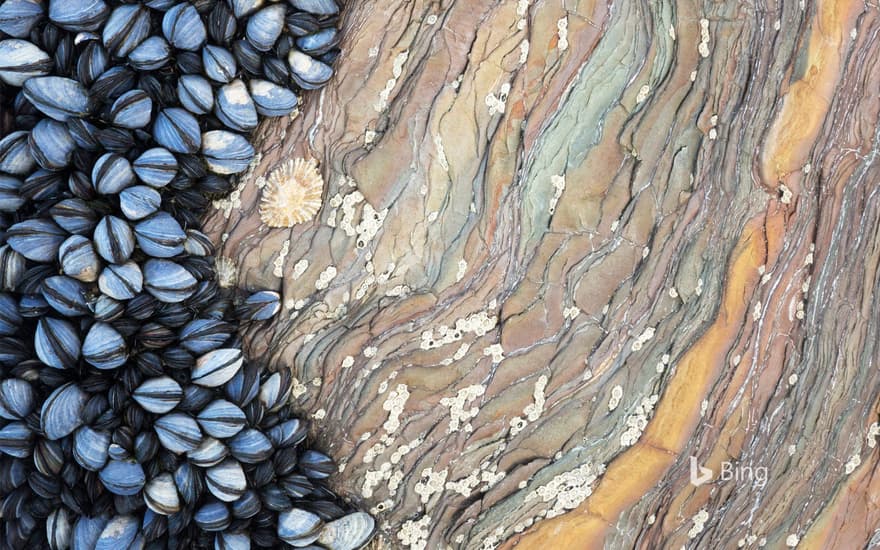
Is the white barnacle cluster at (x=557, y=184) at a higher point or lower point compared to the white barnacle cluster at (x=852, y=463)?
higher

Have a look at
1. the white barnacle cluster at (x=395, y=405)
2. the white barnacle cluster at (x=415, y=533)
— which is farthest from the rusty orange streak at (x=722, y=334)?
the white barnacle cluster at (x=395, y=405)

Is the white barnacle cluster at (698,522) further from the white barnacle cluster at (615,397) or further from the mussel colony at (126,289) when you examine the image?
the mussel colony at (126,289)

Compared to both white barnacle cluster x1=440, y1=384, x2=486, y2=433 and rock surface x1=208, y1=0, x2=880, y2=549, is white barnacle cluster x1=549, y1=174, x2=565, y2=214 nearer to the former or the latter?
rock surface x1=208, y1=0, x2=880, y2=549

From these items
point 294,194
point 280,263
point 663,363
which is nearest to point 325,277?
point 280,263

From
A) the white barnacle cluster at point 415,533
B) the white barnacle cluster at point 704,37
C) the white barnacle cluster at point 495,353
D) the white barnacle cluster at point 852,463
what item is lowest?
the white barnacle cluster at point 415,533

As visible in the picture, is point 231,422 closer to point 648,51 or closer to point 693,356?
point 693,356

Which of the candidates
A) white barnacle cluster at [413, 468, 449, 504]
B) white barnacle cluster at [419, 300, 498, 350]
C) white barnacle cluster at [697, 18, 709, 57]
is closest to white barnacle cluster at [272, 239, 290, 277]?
white barnacle cluster at [419, 300, 498, 350]

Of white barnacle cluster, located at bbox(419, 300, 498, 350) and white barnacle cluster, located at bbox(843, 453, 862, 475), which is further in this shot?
white barnacle cluster, located at bbox(843, 453, 862, 475)
